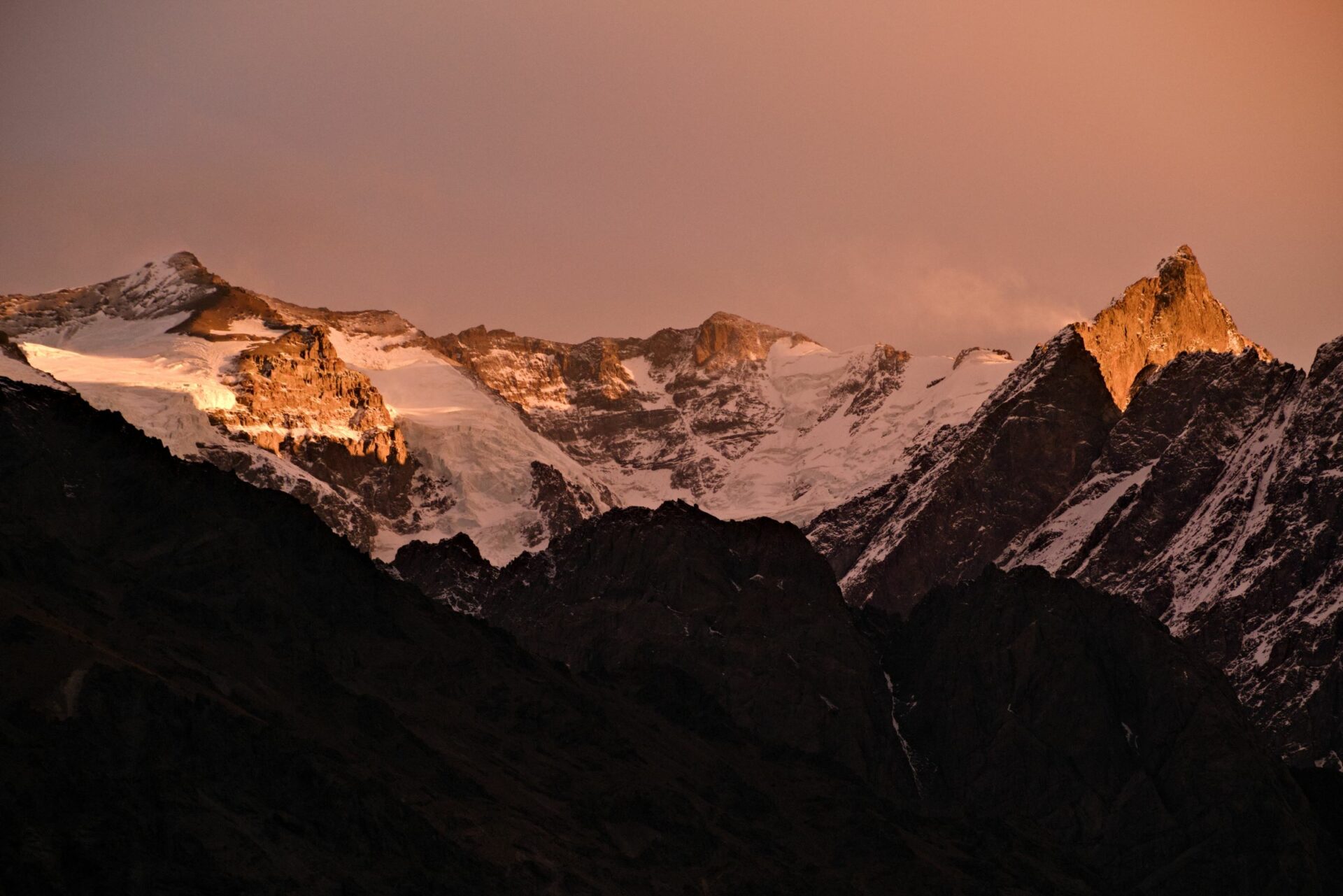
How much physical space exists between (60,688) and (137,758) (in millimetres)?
7240

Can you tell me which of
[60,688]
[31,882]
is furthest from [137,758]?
[31,882]

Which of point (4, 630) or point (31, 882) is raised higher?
point (4, 630)

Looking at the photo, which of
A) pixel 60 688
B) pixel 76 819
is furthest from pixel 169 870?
pixel 60 688

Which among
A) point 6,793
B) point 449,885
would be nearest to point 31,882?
point 6,793

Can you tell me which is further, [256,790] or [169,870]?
[256,790]

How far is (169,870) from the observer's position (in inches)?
7205

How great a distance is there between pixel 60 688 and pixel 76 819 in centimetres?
1419

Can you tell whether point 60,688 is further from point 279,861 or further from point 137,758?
point 279,861

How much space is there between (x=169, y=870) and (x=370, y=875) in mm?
17451

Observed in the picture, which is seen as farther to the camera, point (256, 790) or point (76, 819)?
point (256, 790)

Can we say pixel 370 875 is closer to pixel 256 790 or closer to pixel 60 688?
pixel 256 790

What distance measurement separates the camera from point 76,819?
602 feet

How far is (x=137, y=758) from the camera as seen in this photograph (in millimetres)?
193625

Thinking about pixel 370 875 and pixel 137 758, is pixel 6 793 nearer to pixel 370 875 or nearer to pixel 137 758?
pixel 137 758
